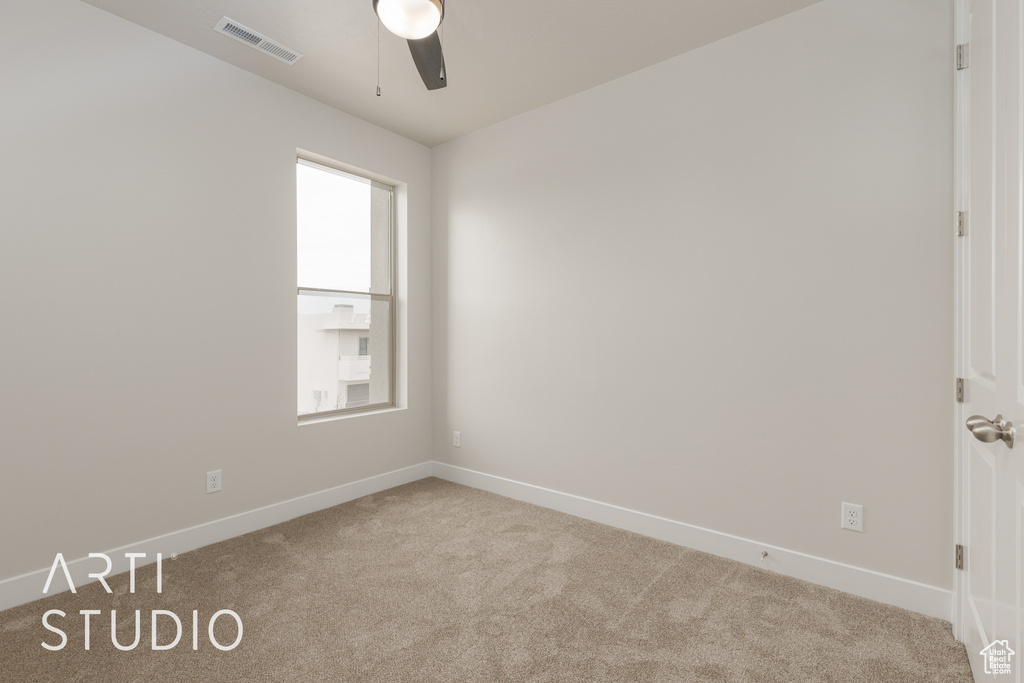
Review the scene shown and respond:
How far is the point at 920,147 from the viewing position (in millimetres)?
2037

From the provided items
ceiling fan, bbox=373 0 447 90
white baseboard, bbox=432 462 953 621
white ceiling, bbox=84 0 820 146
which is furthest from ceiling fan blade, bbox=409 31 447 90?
white baseboard, bbox=432 462 953 621

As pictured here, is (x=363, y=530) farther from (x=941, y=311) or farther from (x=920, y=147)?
(x=920, y=147)

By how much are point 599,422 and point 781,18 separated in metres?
2.31

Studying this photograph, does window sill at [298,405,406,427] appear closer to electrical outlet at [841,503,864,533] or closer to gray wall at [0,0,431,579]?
gray wall at [0,0,431,579]

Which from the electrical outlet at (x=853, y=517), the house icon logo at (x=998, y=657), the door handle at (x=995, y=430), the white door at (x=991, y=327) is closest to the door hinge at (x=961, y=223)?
the white door at (x=991, y=327)

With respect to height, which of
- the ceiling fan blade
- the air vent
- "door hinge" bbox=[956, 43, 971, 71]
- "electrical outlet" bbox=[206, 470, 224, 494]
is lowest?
"electrical outlet" bbox=[206, 470, 224, 494]

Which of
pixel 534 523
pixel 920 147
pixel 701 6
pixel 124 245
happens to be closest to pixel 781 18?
pixel 701 6

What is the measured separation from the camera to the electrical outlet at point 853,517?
2.18 meters

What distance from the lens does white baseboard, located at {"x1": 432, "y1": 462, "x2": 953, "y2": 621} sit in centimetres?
205

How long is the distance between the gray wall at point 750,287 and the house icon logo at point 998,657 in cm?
70

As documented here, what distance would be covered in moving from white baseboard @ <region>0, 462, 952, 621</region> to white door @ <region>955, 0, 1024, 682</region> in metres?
0.27

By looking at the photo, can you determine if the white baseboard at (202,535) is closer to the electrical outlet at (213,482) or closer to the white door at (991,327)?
the electrical outlet at (213,482)

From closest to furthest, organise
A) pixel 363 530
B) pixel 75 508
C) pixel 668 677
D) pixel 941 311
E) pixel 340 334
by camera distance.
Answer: pixel 668 677
pixel 941 311
pixel 75 508
pixel 363 530
pixel 340 334

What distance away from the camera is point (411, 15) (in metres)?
1.50
